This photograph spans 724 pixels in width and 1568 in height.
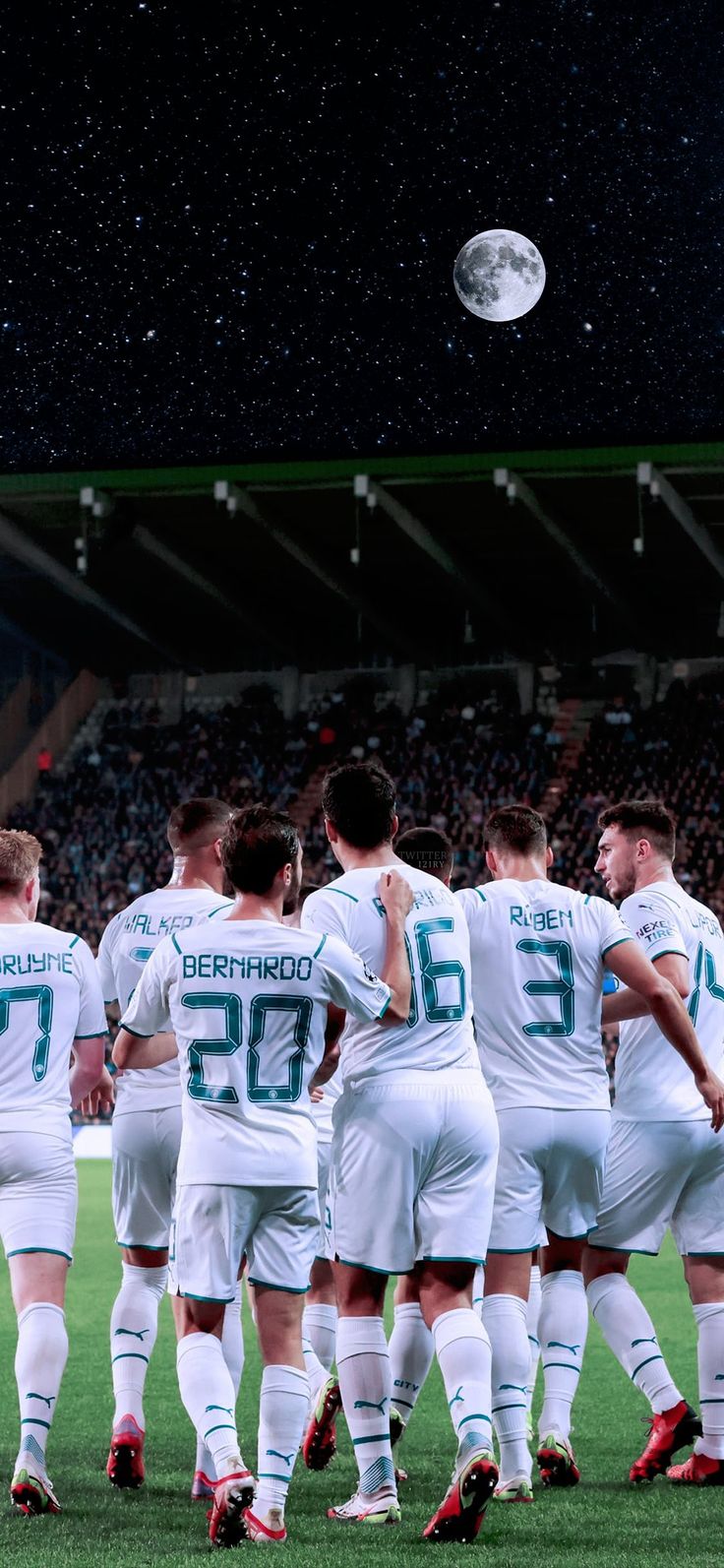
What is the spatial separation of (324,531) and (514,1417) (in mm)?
26320

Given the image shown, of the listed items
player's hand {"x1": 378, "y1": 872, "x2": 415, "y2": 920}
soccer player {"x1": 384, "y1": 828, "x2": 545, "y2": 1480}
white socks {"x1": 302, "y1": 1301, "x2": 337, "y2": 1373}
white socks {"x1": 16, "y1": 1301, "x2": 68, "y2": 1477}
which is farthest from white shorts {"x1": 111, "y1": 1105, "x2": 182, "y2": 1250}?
player's hand {"x1": 378, "y1": 872, "x2": 415, "y2": 920}

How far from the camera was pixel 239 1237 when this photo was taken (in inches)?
179

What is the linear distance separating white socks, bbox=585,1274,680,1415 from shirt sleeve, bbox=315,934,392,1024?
1.59 metres

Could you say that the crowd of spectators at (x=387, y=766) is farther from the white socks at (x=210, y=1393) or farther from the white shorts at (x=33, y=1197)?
the white socks at (x=210, y=1393)

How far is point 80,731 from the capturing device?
3706 centimetres

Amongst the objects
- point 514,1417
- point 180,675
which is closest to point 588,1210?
point 514,1417

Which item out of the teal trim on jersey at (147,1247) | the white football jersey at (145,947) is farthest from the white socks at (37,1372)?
the white football jersey at (145,947)

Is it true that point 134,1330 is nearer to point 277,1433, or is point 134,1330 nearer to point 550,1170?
point 277,1433

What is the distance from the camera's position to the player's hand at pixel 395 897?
4957 mm

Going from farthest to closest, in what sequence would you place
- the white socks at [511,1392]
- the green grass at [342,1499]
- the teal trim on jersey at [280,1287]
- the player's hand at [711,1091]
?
the player's hand at [711,1091] → the white socks at [511,1392] → the teal trim on jersey at [280,1287] → the green grass at [342,1499]

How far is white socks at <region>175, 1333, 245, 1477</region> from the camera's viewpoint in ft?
14.0

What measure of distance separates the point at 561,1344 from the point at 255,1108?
1618 millimetres

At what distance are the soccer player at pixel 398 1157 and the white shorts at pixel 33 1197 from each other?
96 cm

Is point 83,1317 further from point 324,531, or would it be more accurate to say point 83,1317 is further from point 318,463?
point 324,531
